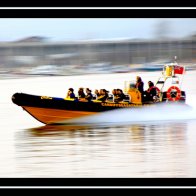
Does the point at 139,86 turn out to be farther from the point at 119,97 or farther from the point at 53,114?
the point at 53,114

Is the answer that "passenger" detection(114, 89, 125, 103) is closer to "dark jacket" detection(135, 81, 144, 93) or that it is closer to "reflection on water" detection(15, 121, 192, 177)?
"dark jacket" detection(135, 81, 144, 93)

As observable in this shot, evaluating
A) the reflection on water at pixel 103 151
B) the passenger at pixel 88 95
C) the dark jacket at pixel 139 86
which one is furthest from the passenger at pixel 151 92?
the passenger at pixel 88 95

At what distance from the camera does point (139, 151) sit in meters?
11.6

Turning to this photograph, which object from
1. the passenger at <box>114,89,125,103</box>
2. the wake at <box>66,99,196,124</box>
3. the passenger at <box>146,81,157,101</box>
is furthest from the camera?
the passenger at <box>146,81,157,101</box>

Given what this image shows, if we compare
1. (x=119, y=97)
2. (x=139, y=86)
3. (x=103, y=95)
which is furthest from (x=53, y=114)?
(x=139, y=86)

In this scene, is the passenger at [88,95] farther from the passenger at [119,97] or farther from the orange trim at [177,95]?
the orange trim at [177,95]

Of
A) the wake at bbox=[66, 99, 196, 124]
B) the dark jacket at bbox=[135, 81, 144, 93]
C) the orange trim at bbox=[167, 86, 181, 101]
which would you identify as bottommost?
the wake at bbox=[66, 99, 196, 124]

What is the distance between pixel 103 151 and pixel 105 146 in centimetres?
61

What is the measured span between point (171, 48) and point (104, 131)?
121 ft

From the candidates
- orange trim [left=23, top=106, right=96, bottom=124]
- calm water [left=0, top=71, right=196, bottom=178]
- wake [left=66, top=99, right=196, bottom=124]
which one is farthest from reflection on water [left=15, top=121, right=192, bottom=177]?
wake [left=66, top=99, right=196, bottom=124]

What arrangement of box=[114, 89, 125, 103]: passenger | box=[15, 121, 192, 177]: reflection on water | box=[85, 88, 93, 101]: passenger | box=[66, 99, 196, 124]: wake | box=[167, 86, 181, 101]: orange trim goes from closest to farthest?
box=[15, 121, 192, 177]: reflection on water, box=[85, 88, 93, 101]: passenger, box=[114, 89, 125, 103]: passenger, box=[66, 99, 196, 124]: wake, box=[167, 86, 181, 101]: orange trim

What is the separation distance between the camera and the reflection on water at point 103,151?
9.66 metres

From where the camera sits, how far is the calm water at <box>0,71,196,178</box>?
31.9ft
